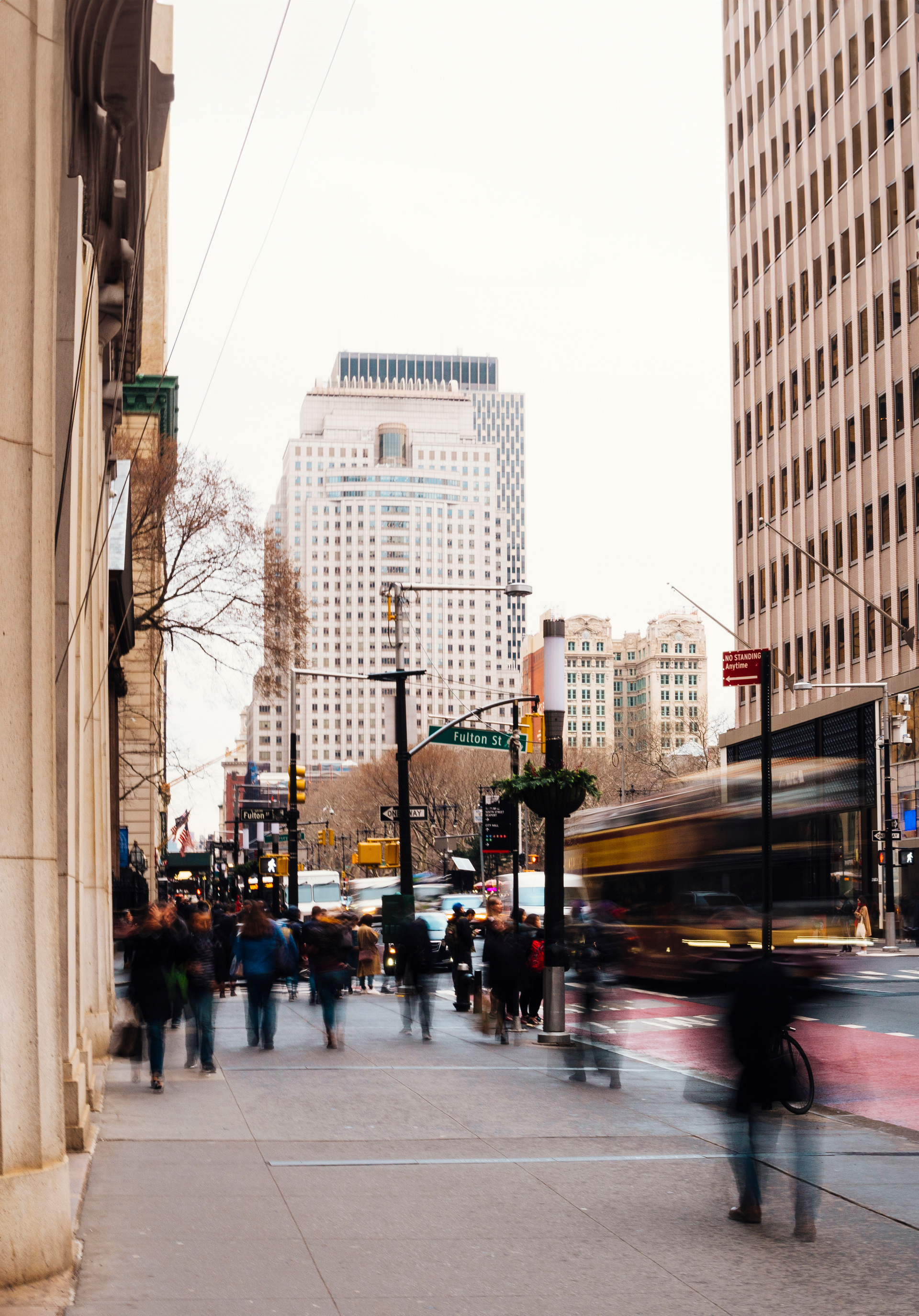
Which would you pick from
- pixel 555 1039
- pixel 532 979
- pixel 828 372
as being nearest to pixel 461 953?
pixel 532 979

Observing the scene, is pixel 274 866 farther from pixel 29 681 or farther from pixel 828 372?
Answer: pixel 29 681

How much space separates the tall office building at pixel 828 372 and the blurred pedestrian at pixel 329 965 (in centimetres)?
2903

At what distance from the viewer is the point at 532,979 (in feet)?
70.7

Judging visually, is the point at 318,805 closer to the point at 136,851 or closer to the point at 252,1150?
the point at 136,851

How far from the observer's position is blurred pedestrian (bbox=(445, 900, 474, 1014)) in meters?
24.8

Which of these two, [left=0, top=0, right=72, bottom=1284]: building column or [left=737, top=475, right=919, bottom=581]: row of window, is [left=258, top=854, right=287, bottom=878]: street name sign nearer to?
[left=737, top=475, right=919, bottom=581]: row of window

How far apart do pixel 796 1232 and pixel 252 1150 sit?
14.0 feet

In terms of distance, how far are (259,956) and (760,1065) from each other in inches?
407

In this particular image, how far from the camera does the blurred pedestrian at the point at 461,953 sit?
24.8 m

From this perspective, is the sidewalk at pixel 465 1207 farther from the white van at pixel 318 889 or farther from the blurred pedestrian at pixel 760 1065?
the white van at pixel 318 889

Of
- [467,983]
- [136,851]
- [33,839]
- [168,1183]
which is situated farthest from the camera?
[136,851]

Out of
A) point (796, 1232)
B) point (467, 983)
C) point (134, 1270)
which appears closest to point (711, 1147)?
point (796, 1232)

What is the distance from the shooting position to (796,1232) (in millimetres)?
8555

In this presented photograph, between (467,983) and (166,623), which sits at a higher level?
(166,623)
